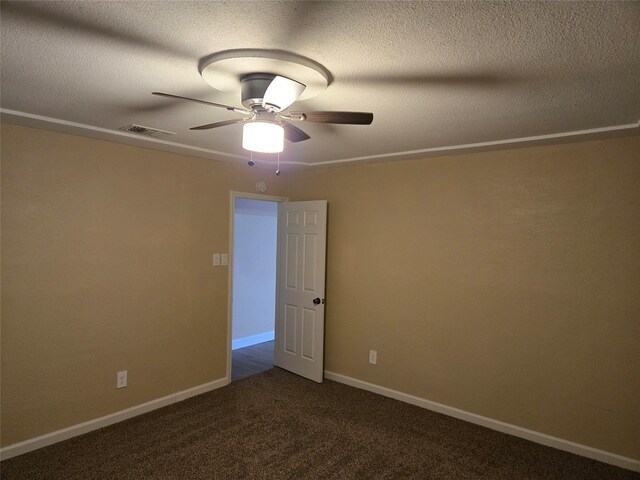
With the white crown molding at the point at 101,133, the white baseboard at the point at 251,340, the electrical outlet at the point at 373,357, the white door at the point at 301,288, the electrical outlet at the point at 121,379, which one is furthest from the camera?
the white baseboard at the point at 251,340

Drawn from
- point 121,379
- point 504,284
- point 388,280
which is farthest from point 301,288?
point 504,284

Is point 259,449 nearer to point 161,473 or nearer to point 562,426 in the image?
point 161,473

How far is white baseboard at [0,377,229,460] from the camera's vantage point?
2832 mm

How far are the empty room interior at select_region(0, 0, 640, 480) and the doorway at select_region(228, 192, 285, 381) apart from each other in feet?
4.58

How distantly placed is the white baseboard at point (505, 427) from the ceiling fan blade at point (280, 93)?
3137 millimetres

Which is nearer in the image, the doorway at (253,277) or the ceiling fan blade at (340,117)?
the ceiling fan blade at (340,117)

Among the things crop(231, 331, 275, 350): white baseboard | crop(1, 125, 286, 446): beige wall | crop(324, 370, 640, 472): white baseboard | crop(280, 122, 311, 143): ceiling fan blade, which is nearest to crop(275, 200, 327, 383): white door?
crop(324, 370, 640, 472): white baseboard

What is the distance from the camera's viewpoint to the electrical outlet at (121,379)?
3.39 m

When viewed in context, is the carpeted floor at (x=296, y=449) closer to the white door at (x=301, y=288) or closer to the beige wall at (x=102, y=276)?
the beige wall at (x=102, y=276)

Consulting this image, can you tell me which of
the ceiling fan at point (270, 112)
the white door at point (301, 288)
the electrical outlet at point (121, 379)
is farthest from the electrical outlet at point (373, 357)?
the ceiling fan at point (270, 112)

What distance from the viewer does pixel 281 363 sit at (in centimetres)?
481

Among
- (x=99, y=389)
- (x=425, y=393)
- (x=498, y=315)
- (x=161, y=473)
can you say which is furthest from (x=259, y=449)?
(x=498, y=315)

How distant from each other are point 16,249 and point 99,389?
1.30 m

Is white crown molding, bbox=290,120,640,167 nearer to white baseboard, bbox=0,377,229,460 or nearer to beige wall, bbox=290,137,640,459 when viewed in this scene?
beige wall, bbox=290,137,640,459
